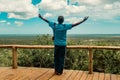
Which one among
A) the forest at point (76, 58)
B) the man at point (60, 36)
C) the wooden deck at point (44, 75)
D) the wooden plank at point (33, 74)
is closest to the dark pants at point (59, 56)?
the man at point (60, 36)

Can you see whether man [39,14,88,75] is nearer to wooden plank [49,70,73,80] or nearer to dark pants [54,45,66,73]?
dark pants [54,45,66,73]

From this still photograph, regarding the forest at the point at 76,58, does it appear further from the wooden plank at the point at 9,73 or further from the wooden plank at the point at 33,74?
the wooden plank at the point at 9,73

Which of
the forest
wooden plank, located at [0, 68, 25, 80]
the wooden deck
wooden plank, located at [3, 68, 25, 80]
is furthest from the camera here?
the forest

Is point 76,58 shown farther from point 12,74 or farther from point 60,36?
point 12,74

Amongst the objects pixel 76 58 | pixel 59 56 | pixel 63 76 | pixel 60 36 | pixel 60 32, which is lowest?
pixel 63 76

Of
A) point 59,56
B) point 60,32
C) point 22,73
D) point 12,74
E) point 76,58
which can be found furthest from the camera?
point 76,58

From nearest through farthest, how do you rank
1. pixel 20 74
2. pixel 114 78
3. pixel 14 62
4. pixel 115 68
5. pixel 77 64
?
1. pixel 114 78
2. pixel 20 74
3. pixel 14 62
4. pixel 115 68
5. pixel 77 64

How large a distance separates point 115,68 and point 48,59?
287 cm

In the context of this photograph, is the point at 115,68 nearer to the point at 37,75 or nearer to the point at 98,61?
the point at 98,61

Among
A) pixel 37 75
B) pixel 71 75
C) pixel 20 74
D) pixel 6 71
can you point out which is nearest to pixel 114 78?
pixel 71 75

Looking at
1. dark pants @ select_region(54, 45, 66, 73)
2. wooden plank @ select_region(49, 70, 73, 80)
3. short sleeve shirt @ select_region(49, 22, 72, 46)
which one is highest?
short sleeve shirt @ select_region(49, 22, 72, 46)

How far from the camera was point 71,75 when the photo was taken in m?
7.62

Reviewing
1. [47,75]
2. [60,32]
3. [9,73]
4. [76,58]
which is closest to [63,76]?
[47,75]

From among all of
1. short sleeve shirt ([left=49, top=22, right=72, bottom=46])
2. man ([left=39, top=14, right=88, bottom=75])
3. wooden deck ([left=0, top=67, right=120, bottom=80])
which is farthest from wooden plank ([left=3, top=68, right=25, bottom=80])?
short sleeve shirt ([left=49, top=22, right=72, bottom=46])
